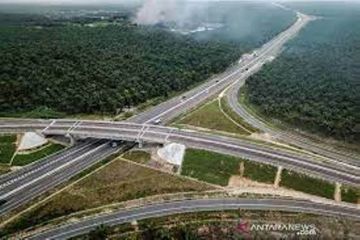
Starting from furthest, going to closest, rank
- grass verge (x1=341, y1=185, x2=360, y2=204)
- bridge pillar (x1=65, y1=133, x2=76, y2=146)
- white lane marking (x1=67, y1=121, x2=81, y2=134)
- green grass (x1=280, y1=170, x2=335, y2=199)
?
white lane marking (x1=67, y1=121, x2=81, y2=134), bridge pillar (x1=65, y1=133, x2=76, y2=146), green grass (x1=280, y1=170, x2=335, y2=199), grass verge (x1=341, y1=185, x2=360, y2=204)

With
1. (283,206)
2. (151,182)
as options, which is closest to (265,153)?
(283,206)

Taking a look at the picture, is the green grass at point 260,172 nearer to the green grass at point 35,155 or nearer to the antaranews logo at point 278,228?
the antaranews logo at point 278,228

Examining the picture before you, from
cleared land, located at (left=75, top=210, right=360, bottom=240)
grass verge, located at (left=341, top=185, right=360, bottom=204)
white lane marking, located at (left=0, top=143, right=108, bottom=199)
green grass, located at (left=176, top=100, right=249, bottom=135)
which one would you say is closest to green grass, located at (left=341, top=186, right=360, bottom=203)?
grass verge, located at (left=341, top=185, right=360, bottom=204)

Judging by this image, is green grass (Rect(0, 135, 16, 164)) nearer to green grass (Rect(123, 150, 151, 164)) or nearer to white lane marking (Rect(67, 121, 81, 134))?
white lane marking (Rect(67, 121, 81, 134))

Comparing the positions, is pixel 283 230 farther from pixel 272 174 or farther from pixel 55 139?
pixel 55 139

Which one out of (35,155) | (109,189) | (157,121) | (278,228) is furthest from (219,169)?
(35,155)

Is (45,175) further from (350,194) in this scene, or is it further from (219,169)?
(350,194)
